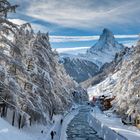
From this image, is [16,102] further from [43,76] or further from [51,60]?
[51,60]

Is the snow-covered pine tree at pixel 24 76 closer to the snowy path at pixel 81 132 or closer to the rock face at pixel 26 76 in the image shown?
the rock face at pixel 26 76

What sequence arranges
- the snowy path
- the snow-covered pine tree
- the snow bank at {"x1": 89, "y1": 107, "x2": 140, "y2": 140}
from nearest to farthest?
the snow-covered pine tree, the snow bank at {"x1": 89, "y1": 107, "x2": 140, "y2": 140}, the snowy path

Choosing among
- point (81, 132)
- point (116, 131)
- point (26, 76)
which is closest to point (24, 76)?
point (26, 76)

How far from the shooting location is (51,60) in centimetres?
5791

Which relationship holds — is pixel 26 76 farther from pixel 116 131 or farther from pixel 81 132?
pixel 81 132

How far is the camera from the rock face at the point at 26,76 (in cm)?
3061

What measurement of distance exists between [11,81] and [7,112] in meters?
11.2

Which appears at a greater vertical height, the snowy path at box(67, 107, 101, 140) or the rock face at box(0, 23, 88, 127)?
the rock face at box(0, 23, 88, 127)

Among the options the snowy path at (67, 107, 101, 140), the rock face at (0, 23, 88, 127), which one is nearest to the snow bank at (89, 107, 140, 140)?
the snowy path at (67, 107, 101, 140)

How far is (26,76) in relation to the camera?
129 feet

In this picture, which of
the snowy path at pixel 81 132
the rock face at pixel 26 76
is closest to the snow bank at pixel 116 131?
the snowy path at pixel 81 132

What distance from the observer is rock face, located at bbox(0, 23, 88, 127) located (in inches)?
1205

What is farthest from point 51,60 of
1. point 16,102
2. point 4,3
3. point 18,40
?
point 4,3

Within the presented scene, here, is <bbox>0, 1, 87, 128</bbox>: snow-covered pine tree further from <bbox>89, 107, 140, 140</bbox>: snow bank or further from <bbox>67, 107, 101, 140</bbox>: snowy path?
<bbox>89, 107, 140, 140</bbox>: snow bank
